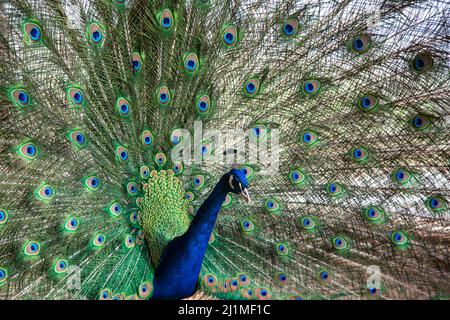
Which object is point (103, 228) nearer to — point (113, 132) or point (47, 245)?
point (47, 245)

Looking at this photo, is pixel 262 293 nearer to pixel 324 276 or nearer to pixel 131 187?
pixel 324 276

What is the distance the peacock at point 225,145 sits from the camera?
1.98 meters

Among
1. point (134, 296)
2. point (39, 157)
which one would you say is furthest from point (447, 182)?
point (39, 157)

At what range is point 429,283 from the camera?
2.19 m

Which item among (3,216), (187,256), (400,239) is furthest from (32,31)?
(400,239)

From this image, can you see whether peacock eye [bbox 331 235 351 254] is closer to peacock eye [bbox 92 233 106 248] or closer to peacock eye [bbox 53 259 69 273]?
peacock eye [bbox 92 233 106 248]

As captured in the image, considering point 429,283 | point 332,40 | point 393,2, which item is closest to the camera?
point 393,2

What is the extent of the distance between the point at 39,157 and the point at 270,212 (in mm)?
1117

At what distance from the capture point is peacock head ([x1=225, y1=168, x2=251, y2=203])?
5.81 ft

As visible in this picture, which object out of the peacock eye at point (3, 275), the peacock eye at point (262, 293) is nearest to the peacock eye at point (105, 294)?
the peacock eye at point (3, 275)

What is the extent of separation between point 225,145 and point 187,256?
566mm

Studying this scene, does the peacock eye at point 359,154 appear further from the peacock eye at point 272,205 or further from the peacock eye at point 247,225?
the peacock eye at point 247,225

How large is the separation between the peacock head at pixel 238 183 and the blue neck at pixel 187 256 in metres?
0.08

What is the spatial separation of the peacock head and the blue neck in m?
0.08
